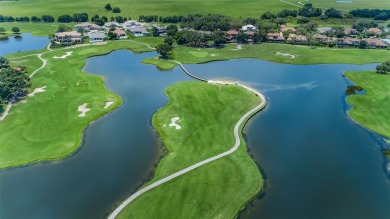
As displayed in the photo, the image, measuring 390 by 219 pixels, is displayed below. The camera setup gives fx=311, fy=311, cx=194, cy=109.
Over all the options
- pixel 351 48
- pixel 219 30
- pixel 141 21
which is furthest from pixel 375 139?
pixel 141 21

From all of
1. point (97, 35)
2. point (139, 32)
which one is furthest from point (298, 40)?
point (97, 35)

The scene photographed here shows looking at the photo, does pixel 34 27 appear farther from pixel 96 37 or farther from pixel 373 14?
pixel 373 14

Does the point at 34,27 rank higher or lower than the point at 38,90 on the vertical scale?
higher

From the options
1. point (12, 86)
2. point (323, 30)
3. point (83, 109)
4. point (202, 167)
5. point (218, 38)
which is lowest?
point (202, 167)

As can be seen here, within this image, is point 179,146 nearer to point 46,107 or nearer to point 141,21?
point 46,107

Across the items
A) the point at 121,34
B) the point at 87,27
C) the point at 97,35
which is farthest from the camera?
the point at 87,27
